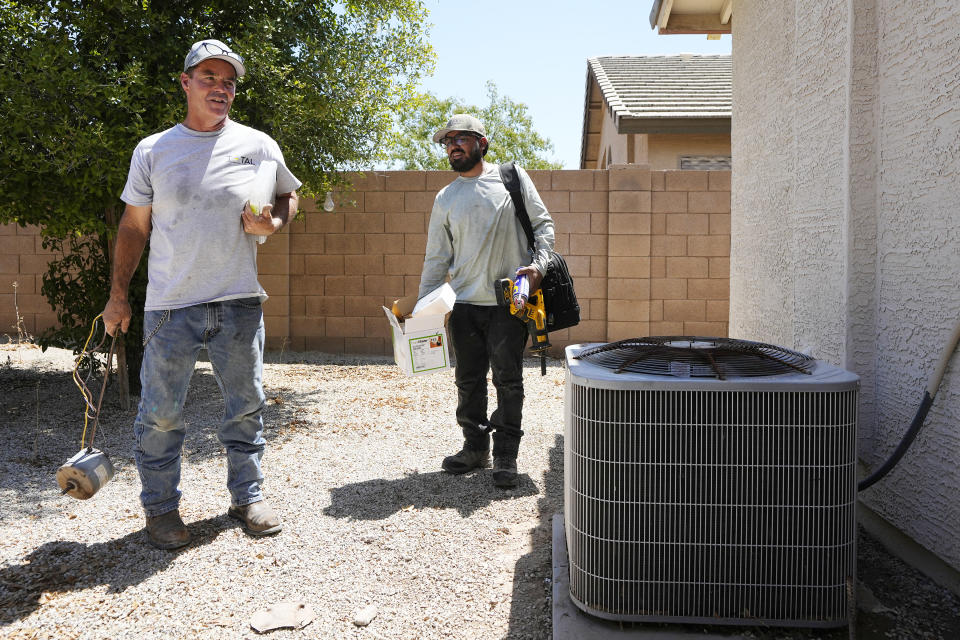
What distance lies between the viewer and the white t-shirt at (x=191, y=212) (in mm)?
3119


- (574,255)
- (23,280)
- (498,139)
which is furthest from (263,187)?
(498,139)

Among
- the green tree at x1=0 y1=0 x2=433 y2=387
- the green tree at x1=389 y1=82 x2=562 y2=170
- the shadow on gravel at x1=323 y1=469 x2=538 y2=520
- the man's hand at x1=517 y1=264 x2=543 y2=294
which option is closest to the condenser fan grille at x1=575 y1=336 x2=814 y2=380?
the man's hand at x1=517 y1=264 x2=543 y2=294

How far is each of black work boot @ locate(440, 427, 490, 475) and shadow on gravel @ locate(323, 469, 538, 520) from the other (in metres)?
0.04

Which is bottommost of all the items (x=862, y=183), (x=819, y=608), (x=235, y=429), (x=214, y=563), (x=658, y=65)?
(x=214, y=563)

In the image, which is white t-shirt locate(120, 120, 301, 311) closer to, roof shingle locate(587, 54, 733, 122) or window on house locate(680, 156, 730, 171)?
roof shingle locate(587, 54, 733, 122)

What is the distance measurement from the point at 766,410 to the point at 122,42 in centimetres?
517

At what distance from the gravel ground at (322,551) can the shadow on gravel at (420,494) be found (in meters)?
0.01

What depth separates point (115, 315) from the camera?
10.3ft

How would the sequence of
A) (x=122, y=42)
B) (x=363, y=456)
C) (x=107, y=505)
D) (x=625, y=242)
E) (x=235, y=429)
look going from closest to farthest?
(x=235, y=429), (x=107, y=505), (x=363, y=456), (x=122, y=42), (x=625, y=242)

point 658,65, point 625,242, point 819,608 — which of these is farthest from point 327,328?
point 658,65

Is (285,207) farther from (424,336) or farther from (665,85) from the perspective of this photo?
(665,85)

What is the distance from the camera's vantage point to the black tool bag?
13.1 ft

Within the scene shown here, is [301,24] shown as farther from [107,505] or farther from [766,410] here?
[766,410]

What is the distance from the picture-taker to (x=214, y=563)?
119 inches
